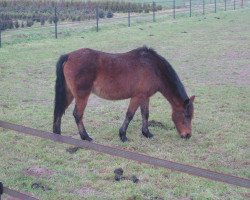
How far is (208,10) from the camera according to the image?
38469 mm

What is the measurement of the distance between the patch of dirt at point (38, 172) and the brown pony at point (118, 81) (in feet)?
4.22

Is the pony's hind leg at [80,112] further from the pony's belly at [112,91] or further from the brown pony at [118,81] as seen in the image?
the pony's belly at [112,91]

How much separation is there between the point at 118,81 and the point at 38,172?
6.63ft

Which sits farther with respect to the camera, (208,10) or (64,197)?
(208,10)

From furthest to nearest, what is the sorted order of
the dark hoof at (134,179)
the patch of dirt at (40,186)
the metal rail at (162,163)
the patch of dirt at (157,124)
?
1. the patch of dirt at (157,124)
2. the dark hoof at (134,179)
3. the patch of dirt at (40,186)
4. the metal rail at (162,163)

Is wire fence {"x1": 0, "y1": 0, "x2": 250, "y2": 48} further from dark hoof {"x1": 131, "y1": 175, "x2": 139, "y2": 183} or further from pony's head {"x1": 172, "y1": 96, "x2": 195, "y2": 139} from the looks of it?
dark hoof {"x1": 131, "y1": 175, "x2": 139, "y2": 183}

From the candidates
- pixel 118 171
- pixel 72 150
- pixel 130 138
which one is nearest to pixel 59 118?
pixel 72 150

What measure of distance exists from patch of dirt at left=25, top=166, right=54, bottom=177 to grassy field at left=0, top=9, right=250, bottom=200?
0.04ft

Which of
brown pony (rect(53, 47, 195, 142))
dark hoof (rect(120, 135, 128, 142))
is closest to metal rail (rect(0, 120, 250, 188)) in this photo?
brown pony (rect(53, 47, 195, 142))

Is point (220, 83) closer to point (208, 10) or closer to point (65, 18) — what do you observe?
point (65, 18)

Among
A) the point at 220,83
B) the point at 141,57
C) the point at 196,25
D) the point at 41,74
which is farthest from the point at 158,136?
the point at 196,25

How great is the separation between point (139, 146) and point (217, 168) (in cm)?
140

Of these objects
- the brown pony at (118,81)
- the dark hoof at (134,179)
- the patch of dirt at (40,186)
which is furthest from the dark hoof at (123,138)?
the patch of dirt at (40,186)

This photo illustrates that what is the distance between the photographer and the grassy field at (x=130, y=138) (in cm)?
564
